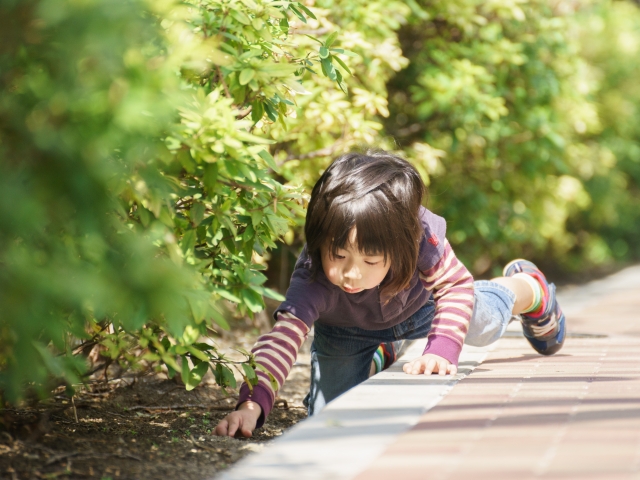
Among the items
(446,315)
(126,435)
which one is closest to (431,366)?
(446,315)

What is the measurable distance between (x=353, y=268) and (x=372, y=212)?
0.66 feet

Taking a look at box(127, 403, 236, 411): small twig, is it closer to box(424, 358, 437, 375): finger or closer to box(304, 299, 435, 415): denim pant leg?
box(304, 299, 435, 415): denim pant leg

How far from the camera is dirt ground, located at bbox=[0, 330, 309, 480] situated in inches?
81.3

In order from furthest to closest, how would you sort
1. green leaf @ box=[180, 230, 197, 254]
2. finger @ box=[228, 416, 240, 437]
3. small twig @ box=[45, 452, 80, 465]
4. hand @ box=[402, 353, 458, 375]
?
hand @ box=[402, 353, 458, 375]
finger @ box=[228, 416, 240, 437]
green leaf @ box=[180, 230, 197, 254]
small twig @ box=[45, 452, 80, 465]

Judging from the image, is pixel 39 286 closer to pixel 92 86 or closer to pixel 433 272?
pixel 92 86

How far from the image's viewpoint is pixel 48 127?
4.75 ft

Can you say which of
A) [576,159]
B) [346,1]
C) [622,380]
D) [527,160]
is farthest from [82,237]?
[576,159]

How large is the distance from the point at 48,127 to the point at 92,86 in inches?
4.1

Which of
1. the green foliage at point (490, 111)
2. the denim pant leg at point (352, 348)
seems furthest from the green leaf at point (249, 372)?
the green foliage at point (490, 111)

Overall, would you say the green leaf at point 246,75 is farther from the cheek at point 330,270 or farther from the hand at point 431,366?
the hand at point 431,366

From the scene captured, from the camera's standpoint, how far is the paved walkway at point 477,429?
1.75 meters

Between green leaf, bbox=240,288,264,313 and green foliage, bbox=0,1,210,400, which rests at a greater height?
green foliage, bbox=0,1,210,400

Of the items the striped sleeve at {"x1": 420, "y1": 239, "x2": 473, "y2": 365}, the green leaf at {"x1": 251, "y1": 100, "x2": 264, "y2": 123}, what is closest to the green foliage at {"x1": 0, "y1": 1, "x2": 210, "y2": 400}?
the green leaf at {"x1": 251, "y1": 100, "x2": 264, "y2": 123}

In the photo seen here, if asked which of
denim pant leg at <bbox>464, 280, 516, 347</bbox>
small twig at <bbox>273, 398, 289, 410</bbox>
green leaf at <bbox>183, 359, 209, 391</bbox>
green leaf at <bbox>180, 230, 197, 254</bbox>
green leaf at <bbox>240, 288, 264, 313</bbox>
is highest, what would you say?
green leaf at <bbox>180, 230, 197, 254</bbox>
